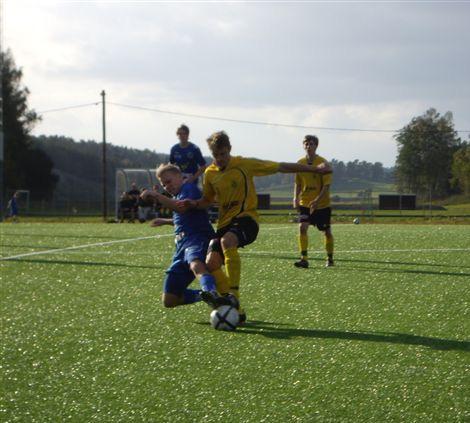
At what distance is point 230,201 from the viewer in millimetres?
7242

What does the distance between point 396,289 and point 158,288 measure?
8.81 ft

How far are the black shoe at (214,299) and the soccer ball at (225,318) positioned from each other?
4 centimetres

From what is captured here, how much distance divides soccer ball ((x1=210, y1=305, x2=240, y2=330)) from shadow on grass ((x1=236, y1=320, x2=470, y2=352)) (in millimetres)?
92

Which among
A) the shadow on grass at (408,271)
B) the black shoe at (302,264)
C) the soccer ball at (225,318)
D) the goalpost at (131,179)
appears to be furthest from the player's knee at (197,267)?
the goalpost at (131,179)

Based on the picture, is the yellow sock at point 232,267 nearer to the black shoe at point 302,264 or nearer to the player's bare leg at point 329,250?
the black shoe at point 302,264

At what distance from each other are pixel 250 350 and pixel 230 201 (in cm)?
200

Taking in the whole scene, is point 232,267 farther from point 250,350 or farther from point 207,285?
point 250,350

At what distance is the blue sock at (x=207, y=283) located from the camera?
647 centimetres

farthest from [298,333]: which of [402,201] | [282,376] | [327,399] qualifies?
[402,201]

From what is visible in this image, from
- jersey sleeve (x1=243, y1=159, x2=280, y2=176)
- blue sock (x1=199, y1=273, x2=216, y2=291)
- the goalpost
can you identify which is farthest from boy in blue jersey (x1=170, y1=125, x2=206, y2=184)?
the goalpost

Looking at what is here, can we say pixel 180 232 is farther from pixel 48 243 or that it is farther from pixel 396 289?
→ pixel 48 243

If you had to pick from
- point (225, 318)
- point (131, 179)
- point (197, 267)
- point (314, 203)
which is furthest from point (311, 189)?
point (131, 179)

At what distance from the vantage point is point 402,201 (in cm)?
4666

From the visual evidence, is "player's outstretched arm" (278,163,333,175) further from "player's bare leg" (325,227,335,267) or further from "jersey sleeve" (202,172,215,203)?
"player's bare leg" (325,227,335,267)
